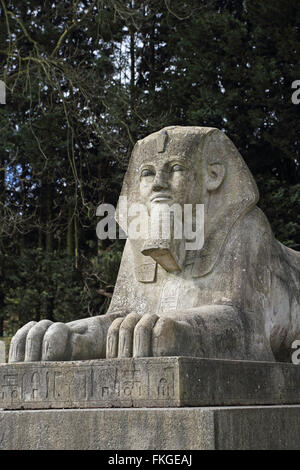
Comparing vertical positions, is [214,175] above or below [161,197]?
above

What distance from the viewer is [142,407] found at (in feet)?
14.1

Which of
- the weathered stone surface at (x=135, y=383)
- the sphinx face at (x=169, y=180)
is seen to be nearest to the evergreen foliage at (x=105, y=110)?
the sphinx face at (x=169, y=180)

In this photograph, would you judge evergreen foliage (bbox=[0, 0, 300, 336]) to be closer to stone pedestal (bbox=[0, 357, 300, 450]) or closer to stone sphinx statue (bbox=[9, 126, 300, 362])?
stone sphinx statue (bbox=[9, 126, 300, 362])

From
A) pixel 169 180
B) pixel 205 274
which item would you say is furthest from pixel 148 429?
pixel 169 180

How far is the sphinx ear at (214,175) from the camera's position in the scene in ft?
18.6

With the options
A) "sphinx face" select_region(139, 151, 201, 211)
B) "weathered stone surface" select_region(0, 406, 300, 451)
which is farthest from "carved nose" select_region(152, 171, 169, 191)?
"weathered stone surface" select_region(0, 406, 300, 451)

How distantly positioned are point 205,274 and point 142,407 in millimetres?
1398

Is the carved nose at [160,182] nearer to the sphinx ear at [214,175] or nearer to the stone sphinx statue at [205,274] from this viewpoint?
the stone sphinx statue at [205,274]

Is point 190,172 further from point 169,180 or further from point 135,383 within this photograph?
point 135,383

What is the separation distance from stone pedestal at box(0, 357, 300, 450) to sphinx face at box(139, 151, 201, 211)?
1.25 metres

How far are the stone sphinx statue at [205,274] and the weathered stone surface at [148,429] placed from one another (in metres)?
0.43

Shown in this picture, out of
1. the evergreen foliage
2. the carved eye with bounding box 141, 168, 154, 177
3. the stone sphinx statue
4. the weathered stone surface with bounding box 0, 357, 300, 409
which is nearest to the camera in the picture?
the weathered stone surface with bounding box 0, 357, 300, 409

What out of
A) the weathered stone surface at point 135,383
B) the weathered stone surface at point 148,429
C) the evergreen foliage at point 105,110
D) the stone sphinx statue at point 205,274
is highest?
the evergreen foliage at point 105,110

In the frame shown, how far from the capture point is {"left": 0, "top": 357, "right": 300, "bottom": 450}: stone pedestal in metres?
4.09
